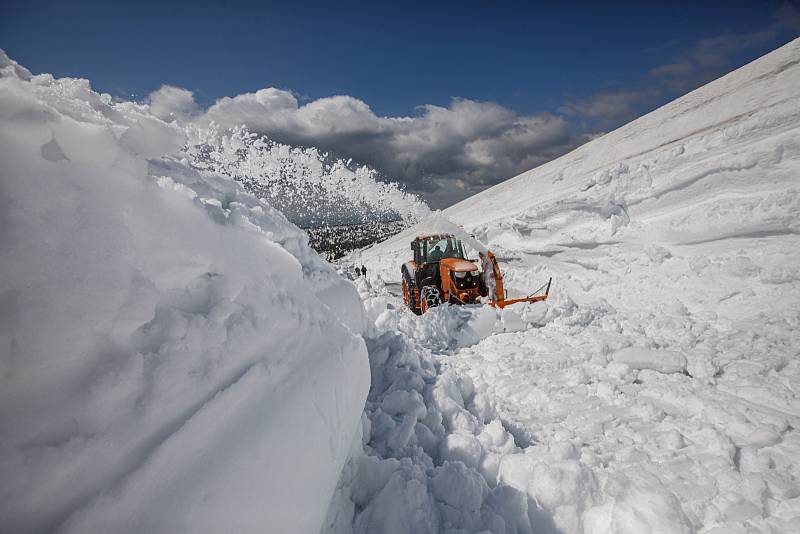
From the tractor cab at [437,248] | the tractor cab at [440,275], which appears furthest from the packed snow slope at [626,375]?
the tractor cab at [437,248]

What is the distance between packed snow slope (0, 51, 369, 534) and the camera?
0.95m

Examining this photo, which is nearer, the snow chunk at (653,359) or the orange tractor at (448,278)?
the snow chunk at (653,359)

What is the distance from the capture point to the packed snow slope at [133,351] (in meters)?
0.95

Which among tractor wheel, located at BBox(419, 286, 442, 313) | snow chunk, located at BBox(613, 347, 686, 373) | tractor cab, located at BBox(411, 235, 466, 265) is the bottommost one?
snow chunk, located at BBox(613, 347, 686, 373)

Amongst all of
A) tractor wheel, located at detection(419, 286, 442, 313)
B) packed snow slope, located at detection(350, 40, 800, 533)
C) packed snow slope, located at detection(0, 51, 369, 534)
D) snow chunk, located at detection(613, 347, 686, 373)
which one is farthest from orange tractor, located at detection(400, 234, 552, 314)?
packed snow slope, located at detection(0, 51, 369, 534)

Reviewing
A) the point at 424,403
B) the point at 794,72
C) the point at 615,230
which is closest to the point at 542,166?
the point at 794,72

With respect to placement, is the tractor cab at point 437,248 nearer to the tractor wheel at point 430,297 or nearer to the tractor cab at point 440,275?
the tractor cab at point 440,275

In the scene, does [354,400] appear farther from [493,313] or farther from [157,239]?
[493,313]

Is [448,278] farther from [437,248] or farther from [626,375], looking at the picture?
[626,375]

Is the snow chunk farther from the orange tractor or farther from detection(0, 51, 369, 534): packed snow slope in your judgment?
detection(0, 51, 369, 534): packed snow slope

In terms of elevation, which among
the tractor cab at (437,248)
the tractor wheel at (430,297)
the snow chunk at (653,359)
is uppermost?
the tractor cab at (437,248)

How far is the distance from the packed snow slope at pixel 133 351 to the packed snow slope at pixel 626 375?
0.80m

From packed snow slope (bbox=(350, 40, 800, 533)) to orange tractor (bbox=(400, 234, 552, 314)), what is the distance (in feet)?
5.13

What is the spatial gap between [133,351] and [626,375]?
5.17 metres
